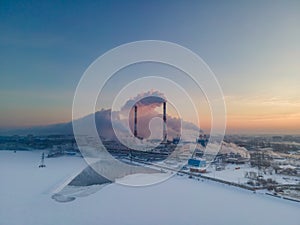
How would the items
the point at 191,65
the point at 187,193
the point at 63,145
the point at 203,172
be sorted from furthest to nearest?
the point at 63,145 → the point at 203,172 → the point at 187,193 → the point at 191,65

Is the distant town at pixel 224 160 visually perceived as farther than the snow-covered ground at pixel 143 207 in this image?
Yes

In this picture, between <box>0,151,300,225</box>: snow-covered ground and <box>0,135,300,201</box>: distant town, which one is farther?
<box>0,135,300,201</box>: distant town

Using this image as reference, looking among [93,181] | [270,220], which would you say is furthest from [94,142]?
[270,220]

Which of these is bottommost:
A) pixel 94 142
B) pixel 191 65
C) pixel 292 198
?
pixel 292 198

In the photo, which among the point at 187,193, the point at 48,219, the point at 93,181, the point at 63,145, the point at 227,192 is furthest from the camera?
the point at 63,145

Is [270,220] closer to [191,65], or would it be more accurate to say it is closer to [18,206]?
[191,65]

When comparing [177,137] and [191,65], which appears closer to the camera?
[191,65]

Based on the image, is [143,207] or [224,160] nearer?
[143,207]

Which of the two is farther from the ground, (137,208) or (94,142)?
(94,142)
